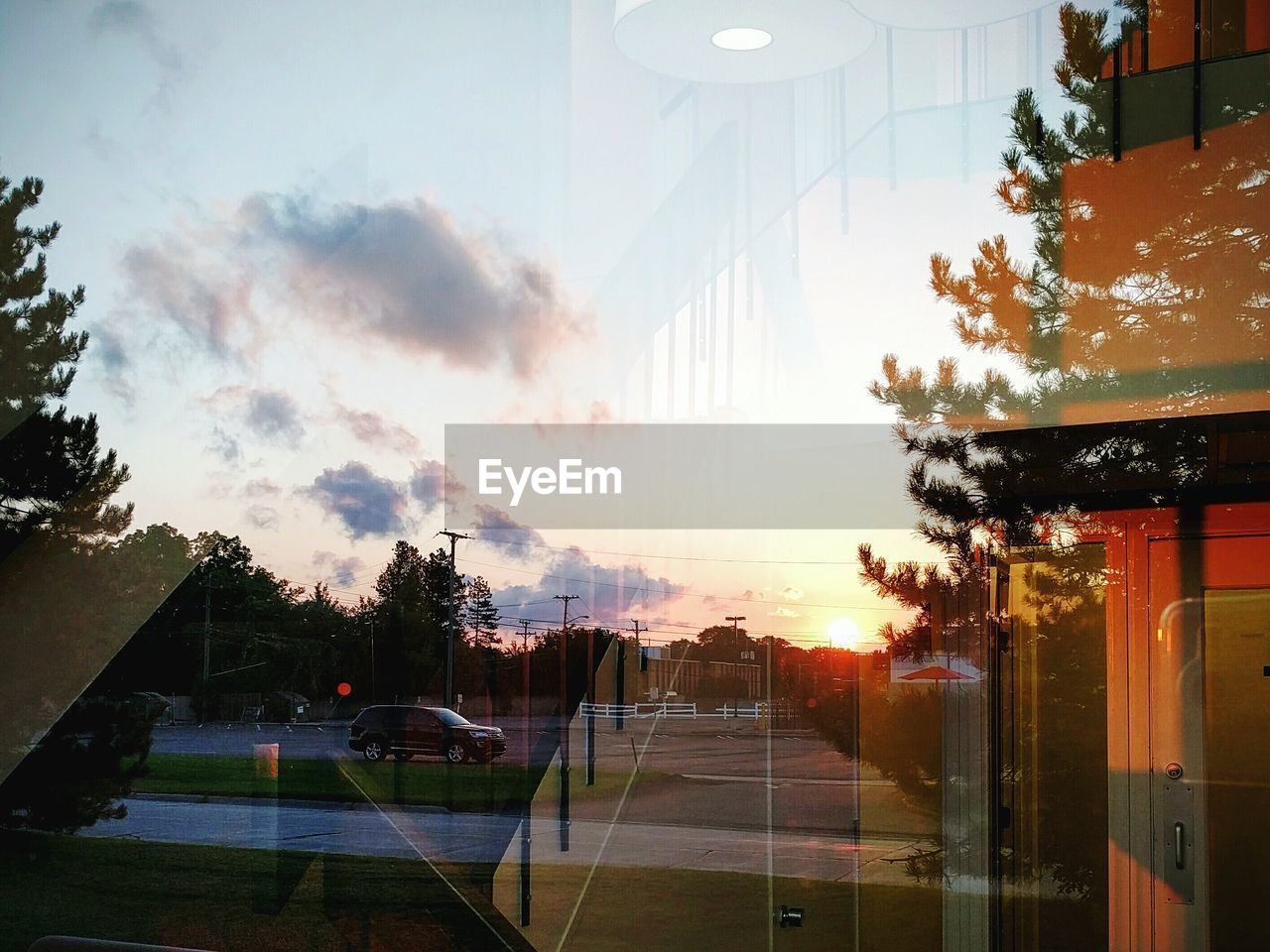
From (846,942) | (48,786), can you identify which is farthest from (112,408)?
(846,942)

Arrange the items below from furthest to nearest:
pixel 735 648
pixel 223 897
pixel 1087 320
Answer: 1. pixel 223 897
2. pixel 735 648
3. pixel 1087 320

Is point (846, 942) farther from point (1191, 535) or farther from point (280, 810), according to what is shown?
point (280, 810)

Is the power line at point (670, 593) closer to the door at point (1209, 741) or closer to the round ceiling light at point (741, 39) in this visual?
the door at point (1209, 741)

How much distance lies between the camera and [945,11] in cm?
261

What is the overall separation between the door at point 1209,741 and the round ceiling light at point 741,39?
1.55 meters

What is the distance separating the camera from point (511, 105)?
10.8ft

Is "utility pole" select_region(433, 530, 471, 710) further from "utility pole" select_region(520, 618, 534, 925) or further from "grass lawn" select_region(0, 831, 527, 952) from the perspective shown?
"grass lawn" select_region(0, 831, 527, 952)

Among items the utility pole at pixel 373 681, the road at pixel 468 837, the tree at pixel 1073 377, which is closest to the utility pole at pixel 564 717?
the road at pixel 468 837

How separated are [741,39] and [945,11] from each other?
0.45 m

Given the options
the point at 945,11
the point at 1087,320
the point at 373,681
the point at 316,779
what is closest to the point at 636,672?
the point at 373,681

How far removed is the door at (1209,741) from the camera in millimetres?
2705

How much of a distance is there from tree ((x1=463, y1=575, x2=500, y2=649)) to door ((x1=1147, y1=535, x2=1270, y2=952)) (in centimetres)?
204

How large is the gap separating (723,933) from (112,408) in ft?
8.92

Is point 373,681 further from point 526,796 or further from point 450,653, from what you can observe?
point 526,796
